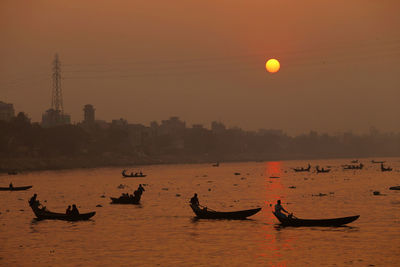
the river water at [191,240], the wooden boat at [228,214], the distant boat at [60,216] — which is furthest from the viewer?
the distant boat at [60,216]

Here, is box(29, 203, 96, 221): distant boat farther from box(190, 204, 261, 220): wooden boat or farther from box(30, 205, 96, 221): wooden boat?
box(190, 204, 261, 220): wooden boat

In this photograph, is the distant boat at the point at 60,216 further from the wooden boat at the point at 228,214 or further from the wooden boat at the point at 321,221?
the wooden boat at the point at 321,221

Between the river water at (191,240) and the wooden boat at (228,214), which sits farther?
the wooden boat at (228,214)

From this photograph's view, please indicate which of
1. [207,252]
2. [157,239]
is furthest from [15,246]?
[207,252]

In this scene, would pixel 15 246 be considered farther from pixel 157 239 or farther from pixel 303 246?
pixel 303 246

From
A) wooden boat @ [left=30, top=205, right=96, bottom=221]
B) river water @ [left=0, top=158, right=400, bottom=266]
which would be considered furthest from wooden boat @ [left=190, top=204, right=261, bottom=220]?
wooden boat @ [left=30, top=205, right=96, bottom=221]

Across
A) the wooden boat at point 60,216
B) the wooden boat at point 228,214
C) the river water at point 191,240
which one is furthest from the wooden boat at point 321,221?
the wooden boat at point 60,216

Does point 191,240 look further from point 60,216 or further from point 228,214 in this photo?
point 60,216

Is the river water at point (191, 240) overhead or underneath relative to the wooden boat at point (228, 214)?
underneath

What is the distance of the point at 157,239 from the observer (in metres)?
50.3

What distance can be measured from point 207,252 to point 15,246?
15.5 metres

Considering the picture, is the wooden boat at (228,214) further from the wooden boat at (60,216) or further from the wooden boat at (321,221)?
the wooden boat at (60,216)

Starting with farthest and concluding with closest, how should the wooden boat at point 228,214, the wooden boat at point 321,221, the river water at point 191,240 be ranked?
1. the wooden boat at point 228,214
2. the wooden boat at point 321,221
3. the river water at point 191,240

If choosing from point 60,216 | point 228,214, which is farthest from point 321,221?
point 60,216
